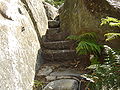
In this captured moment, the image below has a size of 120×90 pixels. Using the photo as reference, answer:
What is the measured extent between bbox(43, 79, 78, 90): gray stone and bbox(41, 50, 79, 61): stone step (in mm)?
1119

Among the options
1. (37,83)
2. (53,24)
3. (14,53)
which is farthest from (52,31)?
(14,53)

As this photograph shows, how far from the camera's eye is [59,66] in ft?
11.3

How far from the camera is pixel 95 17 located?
10.1 ft

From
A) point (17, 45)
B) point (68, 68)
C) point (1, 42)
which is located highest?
point (1, 42)

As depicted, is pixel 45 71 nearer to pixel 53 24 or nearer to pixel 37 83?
pixel 37 83

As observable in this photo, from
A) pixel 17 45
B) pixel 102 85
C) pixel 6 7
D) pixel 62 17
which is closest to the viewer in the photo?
pixel 102 85

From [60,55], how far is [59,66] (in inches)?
14.9

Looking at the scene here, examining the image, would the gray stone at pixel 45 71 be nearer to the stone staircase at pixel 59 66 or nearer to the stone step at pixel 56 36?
the stone staircase at pixel 59 66

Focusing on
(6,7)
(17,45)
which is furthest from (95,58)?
(6,7)

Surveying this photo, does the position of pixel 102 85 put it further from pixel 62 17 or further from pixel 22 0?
pixel 62 17

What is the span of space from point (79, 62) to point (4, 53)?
6.95ft

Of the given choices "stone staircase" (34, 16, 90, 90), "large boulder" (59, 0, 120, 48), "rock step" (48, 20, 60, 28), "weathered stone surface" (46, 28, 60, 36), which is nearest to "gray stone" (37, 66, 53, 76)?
"stone staircase" (34, 16, 90, 90)

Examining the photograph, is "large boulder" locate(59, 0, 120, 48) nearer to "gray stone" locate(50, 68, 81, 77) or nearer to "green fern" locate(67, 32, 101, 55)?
"green fern" locate(67, 32, 101, 55)

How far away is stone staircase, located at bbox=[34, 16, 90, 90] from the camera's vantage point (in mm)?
2506
